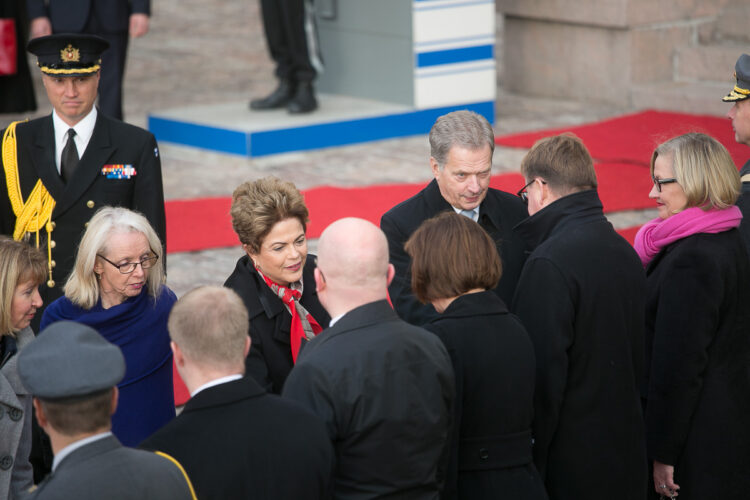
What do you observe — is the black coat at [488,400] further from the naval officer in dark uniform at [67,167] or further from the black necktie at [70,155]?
the black necktie at [70,155]

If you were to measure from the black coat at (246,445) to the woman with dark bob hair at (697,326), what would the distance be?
1.40 m

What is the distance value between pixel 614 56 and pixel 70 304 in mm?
7885

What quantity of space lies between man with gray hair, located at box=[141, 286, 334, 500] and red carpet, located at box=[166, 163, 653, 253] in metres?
4.24

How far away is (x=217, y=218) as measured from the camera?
23.7 feet

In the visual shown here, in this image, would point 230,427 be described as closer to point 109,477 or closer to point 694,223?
point 109,477

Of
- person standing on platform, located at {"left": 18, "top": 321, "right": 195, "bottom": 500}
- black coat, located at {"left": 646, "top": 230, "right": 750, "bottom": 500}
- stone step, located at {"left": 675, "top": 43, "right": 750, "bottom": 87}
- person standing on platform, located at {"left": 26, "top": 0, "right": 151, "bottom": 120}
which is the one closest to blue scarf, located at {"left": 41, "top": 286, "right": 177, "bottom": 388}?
person standing on platform, located at {"left": 18, "top": 321, "right": 195, "bottom": 500}

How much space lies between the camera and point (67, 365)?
2.21 meters

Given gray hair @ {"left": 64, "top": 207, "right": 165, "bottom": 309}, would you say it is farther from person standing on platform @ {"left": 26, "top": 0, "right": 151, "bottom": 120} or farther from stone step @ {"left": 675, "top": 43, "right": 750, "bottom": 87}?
stone step @ {"left": 675, "top": 43, "right": 750, "bottom": 87}

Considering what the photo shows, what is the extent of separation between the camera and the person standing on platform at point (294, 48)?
8.88 meters

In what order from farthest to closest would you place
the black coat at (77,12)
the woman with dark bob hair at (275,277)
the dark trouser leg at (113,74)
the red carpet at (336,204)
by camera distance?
the dark trouser leg at (113,74) < the black coat at (77,12) < the red carpet at (336,204) < the woman with dark bob hair at (275,277)

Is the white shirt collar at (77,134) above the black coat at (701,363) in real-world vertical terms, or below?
above

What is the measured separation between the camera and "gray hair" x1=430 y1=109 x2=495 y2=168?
368cm

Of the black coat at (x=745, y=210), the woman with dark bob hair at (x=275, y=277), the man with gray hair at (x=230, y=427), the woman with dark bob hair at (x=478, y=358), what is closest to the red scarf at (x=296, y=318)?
the woman with dark bob hair at (x=275, y=277)

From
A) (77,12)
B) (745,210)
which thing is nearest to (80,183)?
(745,210)
